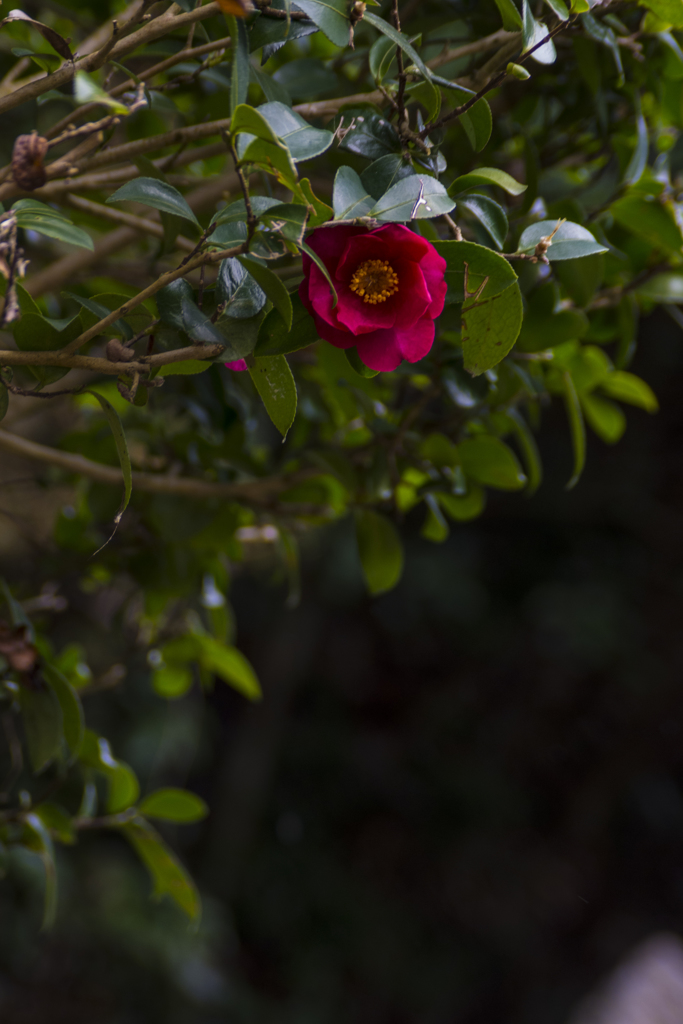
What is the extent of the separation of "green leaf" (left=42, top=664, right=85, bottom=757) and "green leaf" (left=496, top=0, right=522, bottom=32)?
16.1 inches

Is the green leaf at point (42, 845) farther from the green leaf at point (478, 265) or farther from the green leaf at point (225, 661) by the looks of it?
the green leaf at point (478, 265)

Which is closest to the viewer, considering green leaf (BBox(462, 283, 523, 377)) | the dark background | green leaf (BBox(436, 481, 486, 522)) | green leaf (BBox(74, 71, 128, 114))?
green leaf (BBox(74, 71, 128, 114))

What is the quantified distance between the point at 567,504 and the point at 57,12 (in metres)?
2.14

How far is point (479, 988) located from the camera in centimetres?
222

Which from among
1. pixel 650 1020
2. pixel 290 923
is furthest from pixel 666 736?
pixel 290 923

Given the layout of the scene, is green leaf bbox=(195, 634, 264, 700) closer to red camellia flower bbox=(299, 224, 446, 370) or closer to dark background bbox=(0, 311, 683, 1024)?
red camellia flower bbox=(299, 224, 446, 370)

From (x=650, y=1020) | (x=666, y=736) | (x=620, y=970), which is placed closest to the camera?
(x=650, y=1020)

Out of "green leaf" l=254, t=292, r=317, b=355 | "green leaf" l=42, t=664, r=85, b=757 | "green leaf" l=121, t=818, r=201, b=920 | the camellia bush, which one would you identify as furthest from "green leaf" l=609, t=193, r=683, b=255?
"green leaf" l=121, t=818, r=201, b=920

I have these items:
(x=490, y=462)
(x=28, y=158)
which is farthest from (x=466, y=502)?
(x=28, y=158)

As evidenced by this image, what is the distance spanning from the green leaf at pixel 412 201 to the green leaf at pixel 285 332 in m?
0.06

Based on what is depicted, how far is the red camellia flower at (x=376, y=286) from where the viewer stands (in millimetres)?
292

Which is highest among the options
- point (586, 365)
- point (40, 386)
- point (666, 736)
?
point (40, 386)

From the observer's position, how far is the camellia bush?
296mm

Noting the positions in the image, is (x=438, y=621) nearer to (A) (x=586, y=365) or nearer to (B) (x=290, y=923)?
(B) (x=290, y=923)
